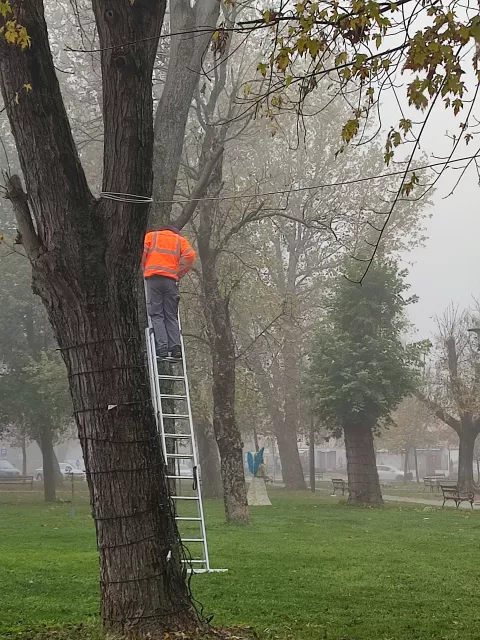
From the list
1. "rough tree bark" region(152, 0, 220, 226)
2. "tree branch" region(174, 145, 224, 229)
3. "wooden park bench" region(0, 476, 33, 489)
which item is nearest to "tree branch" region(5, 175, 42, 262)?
"rough tree bark" region(152, 0, 220, 226)

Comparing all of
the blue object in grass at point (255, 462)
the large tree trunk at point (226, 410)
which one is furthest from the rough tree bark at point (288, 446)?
the large tree trunk at point (226, 410)

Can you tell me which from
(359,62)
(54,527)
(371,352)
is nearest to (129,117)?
(359,62)

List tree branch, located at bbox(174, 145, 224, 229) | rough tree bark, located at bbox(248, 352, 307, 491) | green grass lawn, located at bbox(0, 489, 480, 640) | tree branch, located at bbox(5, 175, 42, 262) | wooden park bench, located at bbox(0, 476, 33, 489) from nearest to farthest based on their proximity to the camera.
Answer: tree branch, located at bbox(5, 175, 42, 262)
green grass lawn, located at bbox(0, 489, 480, 640)
tree branch, located at bbox(174, 145, 224, 229)
rough tree bark, located at bbox(248, 352, 307, 491)
wooden park bench, located at bbox(0, 476, 33, 489)

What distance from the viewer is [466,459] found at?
33.6m

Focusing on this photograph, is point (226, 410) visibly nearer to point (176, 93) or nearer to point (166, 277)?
point (166, 277)

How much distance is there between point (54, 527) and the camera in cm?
1650

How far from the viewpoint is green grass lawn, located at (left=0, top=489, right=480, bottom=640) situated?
6676 millimetres

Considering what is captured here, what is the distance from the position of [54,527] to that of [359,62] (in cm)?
1355

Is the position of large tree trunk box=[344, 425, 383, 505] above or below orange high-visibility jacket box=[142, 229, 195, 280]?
below

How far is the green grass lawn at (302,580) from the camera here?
6676 mm

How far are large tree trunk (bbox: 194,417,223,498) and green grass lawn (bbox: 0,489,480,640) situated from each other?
14.7 meters

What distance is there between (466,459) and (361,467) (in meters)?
10.4

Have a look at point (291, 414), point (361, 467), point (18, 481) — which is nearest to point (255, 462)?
point (361, 467)

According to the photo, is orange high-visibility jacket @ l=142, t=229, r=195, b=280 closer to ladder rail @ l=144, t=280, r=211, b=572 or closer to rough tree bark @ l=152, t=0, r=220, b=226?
ladder rail @ l=144, t=280, r=211, b=572
